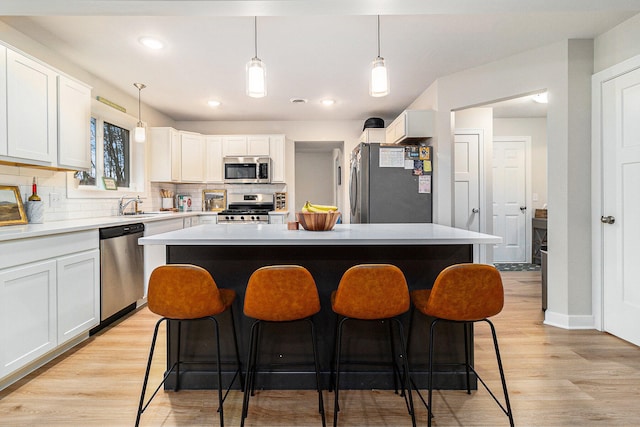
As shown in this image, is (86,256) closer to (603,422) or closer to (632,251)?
(603,422)

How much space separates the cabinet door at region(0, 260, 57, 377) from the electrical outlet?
112 cm

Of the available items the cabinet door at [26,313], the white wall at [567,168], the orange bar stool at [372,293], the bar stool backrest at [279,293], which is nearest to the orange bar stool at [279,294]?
the bar stool backrest at [279,293]

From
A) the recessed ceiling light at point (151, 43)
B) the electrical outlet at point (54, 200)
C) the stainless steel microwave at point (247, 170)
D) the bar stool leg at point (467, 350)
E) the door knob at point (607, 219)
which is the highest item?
the recessed ceiling light at point (151, 43)

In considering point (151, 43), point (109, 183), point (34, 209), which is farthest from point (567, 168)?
point (109, 183)

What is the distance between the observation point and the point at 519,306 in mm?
3592

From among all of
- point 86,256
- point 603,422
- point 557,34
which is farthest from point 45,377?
point 557,34

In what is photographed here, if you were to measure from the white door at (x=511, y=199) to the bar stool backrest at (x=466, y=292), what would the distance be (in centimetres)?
461

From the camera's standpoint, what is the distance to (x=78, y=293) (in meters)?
2.57

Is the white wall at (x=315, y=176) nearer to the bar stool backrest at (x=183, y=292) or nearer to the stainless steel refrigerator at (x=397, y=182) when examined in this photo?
the stainless steel refrigerator at (x=397, y=182)

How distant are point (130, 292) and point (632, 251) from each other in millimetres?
4248

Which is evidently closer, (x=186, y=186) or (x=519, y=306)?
(x=519, y=306)

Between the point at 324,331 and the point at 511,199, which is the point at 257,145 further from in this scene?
the point at 511,199

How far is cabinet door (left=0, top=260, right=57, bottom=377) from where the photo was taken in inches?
76.6

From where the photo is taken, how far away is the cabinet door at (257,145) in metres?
5.48
